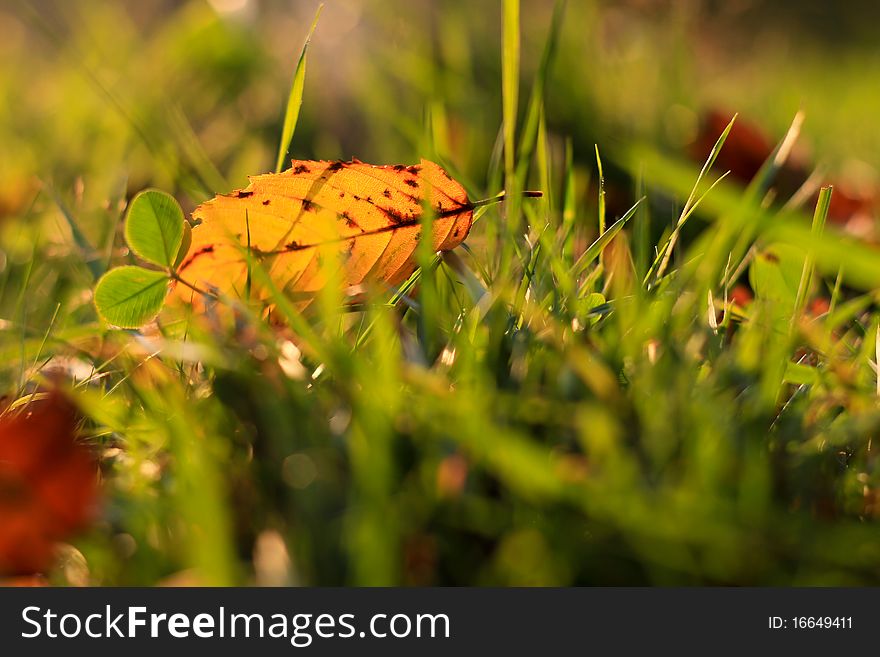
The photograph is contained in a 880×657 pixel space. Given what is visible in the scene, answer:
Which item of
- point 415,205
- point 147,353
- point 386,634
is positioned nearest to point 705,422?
point 386,634

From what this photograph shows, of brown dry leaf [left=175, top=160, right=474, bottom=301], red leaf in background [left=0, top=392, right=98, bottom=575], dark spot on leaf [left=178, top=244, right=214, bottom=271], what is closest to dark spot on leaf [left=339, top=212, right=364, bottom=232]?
brown dry leaf [left=175, top=160, right=474, bottom=301]

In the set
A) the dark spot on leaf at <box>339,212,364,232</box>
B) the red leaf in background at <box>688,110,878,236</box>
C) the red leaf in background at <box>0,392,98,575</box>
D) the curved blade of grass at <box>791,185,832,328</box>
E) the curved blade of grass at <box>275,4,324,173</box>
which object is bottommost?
the red leaf in background at <box>0,392,98,575</box>

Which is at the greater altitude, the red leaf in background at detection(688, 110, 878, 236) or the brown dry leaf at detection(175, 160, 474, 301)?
the red leaf in background at detection(688, 110, 878, 236)

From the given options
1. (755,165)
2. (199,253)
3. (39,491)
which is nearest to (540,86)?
(199,253)

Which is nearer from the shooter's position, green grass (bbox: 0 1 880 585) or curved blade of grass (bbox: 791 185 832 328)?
green grass (bbox: 0 1 880 585)

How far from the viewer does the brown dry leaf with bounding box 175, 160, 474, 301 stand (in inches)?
31.3

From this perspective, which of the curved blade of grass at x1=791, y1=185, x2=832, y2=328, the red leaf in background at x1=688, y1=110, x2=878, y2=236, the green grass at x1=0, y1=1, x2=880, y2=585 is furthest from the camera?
the red leaf in background at x1=688, y1=110, x2=878, y2=236

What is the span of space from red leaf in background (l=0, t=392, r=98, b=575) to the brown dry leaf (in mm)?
204

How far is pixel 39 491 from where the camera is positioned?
Answer: 59 cm

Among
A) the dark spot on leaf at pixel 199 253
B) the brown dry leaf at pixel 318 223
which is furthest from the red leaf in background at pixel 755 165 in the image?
the dark spot on leaf at pixel 199 253

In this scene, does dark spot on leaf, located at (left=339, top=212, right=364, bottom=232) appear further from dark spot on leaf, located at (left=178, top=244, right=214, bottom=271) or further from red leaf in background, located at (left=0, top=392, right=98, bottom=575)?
red leaf in background, located at (left=0, top=392, right=98, bottom=575)

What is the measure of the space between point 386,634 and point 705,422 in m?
0.23

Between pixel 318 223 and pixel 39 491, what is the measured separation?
12.8 inches

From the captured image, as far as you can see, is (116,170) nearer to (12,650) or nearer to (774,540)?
(12,650)
